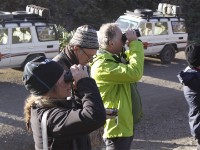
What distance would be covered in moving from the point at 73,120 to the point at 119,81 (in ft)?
4.49

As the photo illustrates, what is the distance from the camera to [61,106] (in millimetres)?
2785

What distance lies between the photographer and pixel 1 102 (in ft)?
34.4

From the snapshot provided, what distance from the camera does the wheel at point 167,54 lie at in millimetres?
15633

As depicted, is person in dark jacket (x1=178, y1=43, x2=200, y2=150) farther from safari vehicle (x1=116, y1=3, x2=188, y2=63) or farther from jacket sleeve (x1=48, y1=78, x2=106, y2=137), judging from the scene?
safari vehicle (x1=116, y1=3, x2=188, y2=63)

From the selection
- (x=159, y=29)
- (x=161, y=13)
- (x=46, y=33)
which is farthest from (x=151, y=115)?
(x=161, y=13)

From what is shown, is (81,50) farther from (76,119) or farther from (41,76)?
(76,119)

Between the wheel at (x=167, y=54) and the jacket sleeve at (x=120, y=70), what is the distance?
38.6 ft

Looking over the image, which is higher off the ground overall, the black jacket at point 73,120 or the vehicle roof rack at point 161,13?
the black jacket at point 73,120

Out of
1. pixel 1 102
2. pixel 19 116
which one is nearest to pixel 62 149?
pixel 19 116

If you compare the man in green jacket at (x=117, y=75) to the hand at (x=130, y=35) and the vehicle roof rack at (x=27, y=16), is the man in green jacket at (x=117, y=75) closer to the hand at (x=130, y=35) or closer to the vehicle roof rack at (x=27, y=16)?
the hand at (x=130, y=35)

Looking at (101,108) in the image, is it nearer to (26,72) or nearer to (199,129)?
(26,72)

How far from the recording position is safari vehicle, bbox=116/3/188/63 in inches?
584

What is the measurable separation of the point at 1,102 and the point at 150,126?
3.73m

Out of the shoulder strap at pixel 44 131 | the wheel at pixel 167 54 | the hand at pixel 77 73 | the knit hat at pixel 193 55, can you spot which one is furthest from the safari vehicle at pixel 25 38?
the shoulder strap at pixel 44 131
